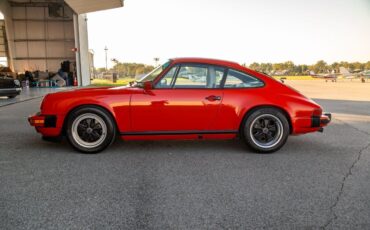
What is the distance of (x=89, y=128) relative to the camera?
14.0ft

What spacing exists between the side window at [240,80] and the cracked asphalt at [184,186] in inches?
37.3

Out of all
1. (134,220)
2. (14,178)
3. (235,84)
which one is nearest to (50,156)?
(14,178)

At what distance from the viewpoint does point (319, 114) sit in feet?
14.6

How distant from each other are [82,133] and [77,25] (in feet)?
70.0

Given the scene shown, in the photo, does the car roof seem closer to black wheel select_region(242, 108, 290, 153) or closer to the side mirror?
the side mirror

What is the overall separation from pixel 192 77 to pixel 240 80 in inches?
27.2

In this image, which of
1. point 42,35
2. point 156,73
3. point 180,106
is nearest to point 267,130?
point 180,106

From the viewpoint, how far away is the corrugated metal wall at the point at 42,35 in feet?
83.6

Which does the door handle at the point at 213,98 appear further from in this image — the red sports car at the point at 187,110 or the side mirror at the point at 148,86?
the side mirror at the point at 148,86

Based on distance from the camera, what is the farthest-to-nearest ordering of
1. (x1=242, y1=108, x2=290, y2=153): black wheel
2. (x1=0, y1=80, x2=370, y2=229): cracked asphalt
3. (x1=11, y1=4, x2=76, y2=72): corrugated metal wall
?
(x1=11, y1=4, x2=76, y2=72): corrugated metal wall < (x1=242, y1=108, x2=290, y2=153): black wheel < (x1=0, y1=80, x2=370, y2=229): cracked asphalt

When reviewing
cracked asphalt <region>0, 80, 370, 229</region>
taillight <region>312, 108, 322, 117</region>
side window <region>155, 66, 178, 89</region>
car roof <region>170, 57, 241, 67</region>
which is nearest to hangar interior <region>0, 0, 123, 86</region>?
car roof <region>170, 57, 241, 67</region>

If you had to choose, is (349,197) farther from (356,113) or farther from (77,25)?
(77,25)

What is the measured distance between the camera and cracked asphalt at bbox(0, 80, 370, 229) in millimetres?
2393

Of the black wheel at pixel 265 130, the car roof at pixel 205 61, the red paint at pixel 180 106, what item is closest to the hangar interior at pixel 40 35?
the red paint at pixel 180 106
